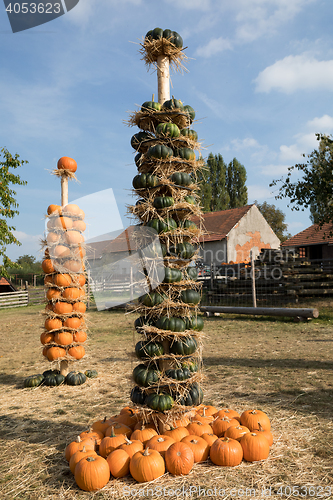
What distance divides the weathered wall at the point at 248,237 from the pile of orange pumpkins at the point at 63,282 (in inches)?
918

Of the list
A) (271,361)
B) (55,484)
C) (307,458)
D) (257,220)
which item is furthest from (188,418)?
(257,220)

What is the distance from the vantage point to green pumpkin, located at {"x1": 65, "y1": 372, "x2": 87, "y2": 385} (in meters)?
6.18

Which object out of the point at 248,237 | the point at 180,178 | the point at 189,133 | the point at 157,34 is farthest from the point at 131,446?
the point at 248,237

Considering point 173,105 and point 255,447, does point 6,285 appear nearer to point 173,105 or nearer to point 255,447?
point 173,105

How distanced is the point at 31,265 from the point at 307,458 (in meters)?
68.6

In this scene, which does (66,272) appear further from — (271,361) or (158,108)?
(271,361)

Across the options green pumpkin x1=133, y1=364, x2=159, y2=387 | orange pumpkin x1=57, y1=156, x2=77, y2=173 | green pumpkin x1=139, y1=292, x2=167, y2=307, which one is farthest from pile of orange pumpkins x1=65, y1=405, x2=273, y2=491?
orange pumpkin x1=57, y1=156, x2=77, y2=173

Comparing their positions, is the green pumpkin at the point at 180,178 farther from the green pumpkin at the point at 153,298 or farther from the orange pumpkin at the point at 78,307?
the orange pumpkin at the point at 78,307

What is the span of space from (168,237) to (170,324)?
89 cm

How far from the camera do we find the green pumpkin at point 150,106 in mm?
3780

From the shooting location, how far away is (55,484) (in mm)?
2986

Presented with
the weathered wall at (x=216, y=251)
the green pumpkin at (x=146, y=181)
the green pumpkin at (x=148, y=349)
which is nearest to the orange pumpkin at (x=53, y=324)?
the green pumpkin at (x=148, y=349)

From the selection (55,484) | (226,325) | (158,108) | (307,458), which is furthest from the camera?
(226,325)

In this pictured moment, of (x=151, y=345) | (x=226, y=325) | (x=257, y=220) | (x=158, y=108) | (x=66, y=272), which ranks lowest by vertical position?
(x=226, y=325)
